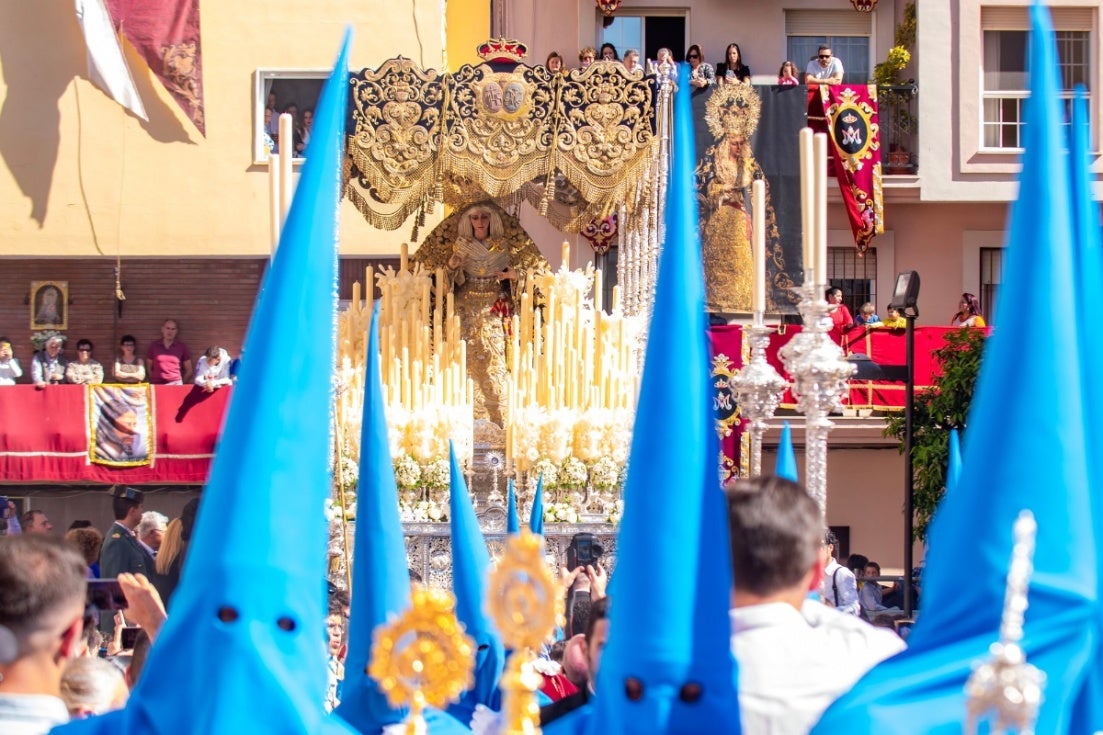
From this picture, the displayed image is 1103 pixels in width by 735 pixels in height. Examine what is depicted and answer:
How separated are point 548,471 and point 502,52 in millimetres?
2930

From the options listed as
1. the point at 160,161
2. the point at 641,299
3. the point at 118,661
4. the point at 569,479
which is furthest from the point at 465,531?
the point at 160,161

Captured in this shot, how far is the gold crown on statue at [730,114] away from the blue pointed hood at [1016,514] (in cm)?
1347

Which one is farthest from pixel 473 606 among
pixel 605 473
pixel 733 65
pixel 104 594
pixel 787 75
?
pixel 733 65

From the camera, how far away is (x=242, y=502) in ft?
9.24

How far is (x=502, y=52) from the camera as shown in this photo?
1068 cm

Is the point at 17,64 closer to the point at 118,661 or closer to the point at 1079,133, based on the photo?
the point at 118,661

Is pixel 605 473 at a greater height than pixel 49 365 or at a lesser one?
lesser

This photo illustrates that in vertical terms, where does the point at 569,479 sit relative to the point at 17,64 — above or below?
below

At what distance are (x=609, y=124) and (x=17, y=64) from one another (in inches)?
387

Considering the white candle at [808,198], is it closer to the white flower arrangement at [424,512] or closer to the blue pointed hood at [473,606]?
the blue pointed hood at [473,606]

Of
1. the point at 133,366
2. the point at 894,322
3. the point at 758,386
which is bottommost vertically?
the point at 758,386

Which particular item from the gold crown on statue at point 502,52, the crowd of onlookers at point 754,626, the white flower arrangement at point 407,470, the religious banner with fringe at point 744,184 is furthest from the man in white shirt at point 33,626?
the religious banner with fringe at point 744,184

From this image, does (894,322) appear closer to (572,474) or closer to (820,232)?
(572,474)

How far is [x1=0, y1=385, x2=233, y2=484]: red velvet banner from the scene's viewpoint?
14094mm
